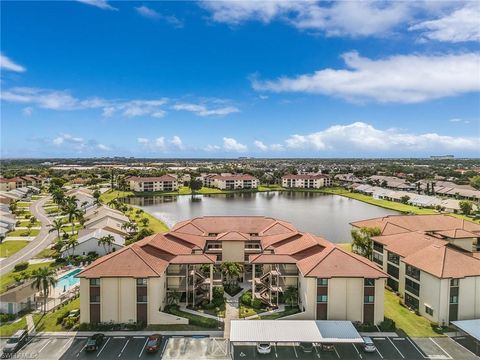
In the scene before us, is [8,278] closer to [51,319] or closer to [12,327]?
[12,327]

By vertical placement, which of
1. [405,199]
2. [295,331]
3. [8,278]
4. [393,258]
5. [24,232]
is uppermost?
[393,258]

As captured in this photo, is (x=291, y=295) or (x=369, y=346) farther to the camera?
(x=291, y=295)

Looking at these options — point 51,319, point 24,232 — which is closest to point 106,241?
point 51,319

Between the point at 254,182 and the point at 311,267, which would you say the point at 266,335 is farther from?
the point at 254,182

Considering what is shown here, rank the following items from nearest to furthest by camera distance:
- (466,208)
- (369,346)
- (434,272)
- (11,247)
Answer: (369,346) → (434,272) → (11,247) → (466,208)

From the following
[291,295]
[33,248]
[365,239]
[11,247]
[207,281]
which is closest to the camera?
[291,295]

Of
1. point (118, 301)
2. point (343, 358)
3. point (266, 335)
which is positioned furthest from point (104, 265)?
point (343, 358)
